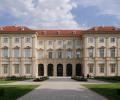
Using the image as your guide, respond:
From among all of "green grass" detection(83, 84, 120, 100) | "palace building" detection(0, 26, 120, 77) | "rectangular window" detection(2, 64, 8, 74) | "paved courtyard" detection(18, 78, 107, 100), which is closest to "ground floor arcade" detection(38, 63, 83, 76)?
"palace building" detection(0, 26, 120, 77)

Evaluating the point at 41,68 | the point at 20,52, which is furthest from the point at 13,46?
the point at 41,68

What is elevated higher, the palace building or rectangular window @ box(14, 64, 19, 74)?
the palace building

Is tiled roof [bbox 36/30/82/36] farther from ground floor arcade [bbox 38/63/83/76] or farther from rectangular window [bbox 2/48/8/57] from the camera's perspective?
rectangular window [bbox 2/48/8/57]

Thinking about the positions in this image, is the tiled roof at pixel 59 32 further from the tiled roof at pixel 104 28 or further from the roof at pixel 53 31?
the tiled roof at pixel 104 28

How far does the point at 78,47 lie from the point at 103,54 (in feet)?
21.7

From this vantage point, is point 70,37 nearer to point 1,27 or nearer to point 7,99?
point 1,27

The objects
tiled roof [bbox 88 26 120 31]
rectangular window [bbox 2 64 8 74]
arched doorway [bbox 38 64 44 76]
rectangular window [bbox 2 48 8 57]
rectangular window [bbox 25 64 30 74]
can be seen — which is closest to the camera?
rectangular window [bbox 2 64 8 74]

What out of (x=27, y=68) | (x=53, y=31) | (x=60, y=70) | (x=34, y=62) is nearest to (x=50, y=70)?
(x=60, y=70)

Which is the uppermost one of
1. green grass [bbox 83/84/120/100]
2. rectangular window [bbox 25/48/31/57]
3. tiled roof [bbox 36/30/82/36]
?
tiled roof [bbox 36/30/82/36]

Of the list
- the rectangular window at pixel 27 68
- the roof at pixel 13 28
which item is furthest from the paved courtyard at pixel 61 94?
the roof at pixel 13 28

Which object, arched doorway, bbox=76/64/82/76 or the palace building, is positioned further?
arched doorway, bbox=76/64/82/76

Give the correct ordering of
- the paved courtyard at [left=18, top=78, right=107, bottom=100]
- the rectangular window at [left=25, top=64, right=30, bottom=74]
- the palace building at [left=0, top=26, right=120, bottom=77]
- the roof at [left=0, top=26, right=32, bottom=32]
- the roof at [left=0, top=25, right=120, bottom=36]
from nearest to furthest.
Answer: the paved courtyard at [left=18, top=78, right=107, bottom=100] → the rectangular window at [left=25, top=64, right=30, bottom=74] → the palace building at [left=0, top=26, right=120, bottom=77] → the roof at [left=0, top=25, right=120, bottom=36] → the roof at [left=0, top=26, right=32, bottom=32]

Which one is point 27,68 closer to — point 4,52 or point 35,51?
point 35,51

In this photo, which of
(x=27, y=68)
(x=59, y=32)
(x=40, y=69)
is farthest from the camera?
(x=59, y=32)
